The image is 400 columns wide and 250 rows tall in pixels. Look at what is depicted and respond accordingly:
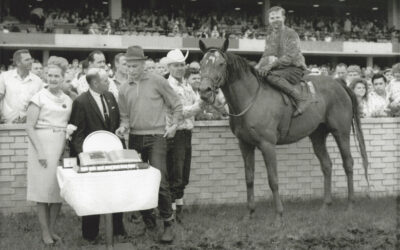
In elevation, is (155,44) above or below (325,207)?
above

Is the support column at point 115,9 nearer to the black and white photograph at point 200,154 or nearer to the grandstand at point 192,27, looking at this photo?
the grandstand at point 192,27

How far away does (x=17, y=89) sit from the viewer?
799 cm

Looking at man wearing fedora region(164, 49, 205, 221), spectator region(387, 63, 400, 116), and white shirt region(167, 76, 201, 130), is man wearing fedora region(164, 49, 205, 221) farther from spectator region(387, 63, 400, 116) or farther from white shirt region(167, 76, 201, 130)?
spectator region(387, 63, 400, 116)

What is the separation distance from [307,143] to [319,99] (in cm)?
116

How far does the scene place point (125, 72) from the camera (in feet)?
26.9

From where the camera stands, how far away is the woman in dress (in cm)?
590

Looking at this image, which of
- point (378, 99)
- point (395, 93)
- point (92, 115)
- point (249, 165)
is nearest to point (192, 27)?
point (395, 93)

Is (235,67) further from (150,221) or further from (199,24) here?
(199,24)

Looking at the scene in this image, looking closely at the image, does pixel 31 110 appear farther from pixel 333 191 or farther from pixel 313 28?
pixel 313 28

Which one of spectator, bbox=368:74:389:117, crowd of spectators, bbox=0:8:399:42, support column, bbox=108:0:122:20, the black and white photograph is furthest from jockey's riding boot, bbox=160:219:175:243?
support column, bbox=108:0:122:20

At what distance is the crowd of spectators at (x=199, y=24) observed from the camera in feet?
111

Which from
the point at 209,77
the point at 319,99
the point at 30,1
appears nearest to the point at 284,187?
the point at 319,99

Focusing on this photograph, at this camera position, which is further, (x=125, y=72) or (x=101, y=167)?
(x=125, y=72)

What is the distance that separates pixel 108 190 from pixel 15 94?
11.7 feet
